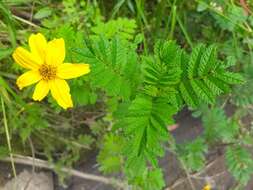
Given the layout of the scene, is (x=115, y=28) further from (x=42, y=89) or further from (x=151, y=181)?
(x=151, y=181)

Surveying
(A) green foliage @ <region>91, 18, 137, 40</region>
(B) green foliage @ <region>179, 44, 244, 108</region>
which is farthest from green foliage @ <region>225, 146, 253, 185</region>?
(B) green foliage @ <region>179, 44, 244, 108</region>

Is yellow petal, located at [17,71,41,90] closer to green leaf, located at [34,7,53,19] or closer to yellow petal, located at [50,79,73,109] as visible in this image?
yellow petal, located at [50,79,73,109]

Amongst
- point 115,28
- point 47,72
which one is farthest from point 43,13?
point 47,72

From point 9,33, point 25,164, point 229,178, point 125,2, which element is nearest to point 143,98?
point 9,33

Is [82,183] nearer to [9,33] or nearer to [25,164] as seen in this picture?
[25,164]

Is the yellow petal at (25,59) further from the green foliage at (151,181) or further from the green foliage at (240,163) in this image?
the green foliage at (240,163)

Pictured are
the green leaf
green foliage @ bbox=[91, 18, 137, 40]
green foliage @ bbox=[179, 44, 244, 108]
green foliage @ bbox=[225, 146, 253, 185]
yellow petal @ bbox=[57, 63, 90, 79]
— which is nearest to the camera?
green foliage @ bbox=[179, 44, 244, 108]

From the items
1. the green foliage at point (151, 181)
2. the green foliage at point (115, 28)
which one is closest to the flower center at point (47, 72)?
the green foliage at point (115, 28)
